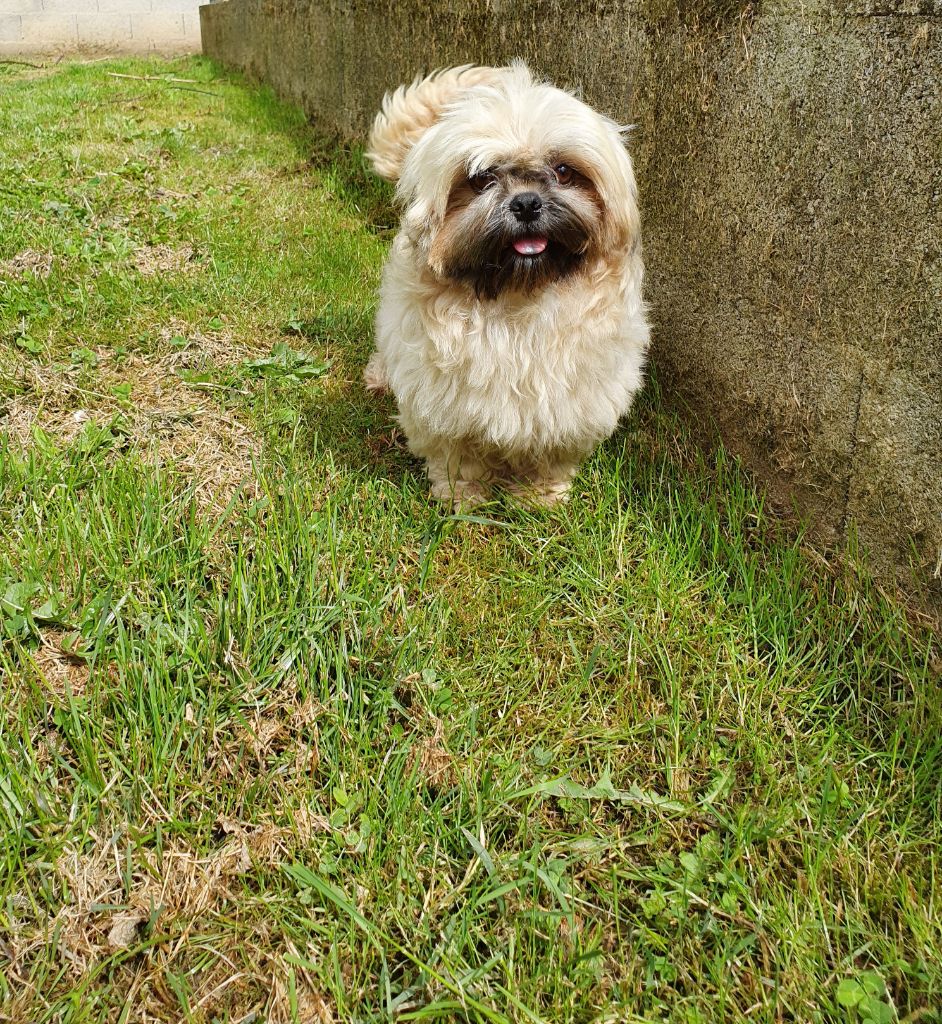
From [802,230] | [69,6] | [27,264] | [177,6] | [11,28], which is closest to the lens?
[802,230]

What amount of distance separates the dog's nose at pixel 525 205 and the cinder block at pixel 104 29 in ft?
49.5

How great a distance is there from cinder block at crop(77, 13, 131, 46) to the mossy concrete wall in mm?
13908

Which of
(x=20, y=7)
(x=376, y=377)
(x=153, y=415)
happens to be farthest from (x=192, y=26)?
(x=153, y=415)

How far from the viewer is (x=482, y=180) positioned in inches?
86.5

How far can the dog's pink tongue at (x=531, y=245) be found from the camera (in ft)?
7.07

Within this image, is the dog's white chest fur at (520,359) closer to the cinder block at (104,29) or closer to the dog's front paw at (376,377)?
the dog's front paw at (376,377)

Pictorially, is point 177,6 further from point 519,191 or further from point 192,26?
point 519,191

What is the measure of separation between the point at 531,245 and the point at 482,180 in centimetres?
22

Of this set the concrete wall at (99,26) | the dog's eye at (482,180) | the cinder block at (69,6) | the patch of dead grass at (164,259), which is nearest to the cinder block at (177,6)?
the concrete wall at (99,26)

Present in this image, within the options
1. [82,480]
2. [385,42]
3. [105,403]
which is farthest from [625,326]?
[385,42]

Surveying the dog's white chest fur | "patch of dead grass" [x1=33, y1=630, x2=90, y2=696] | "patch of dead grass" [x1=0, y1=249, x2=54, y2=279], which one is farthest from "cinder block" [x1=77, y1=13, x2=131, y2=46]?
"patch of dead grass" [x1=33, y1=630, x2=90, y2=696]

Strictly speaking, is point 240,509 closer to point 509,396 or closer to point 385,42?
point 509,396

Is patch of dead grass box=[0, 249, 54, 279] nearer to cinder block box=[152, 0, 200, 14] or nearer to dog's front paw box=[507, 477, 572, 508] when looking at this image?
dog's front paw box=[507, 477, 572, 508]

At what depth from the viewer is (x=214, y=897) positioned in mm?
1542
